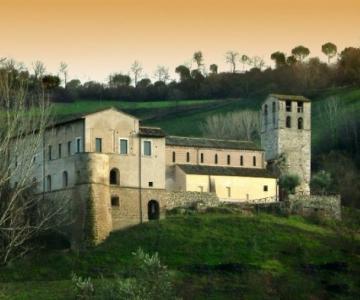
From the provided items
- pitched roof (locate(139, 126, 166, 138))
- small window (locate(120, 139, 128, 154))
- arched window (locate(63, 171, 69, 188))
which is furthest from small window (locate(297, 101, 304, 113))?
arched window (locate(63, 171, 69, 188))

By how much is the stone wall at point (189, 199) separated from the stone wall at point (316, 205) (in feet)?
17.9

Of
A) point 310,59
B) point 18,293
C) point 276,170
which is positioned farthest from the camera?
point 310,59

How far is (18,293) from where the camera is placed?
6538cm

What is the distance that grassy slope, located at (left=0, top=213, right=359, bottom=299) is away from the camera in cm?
6806

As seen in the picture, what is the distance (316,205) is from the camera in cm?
8581

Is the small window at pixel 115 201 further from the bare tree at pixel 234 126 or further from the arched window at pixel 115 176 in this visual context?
the bare tree at pixel 234 126

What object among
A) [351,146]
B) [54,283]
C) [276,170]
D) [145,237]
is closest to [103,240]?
[145,237]

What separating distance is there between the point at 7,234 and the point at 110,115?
1183 cm

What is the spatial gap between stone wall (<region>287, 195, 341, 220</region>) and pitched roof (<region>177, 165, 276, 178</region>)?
4641 millimetres

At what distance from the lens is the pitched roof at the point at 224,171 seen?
87.1 m

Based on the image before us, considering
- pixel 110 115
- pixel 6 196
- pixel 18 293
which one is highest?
pixel 110 115

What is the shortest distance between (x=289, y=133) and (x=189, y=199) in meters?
18.0

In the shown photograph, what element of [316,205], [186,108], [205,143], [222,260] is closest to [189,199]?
[205,143]

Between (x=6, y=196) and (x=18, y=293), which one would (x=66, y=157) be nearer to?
(x=6, y=196)
